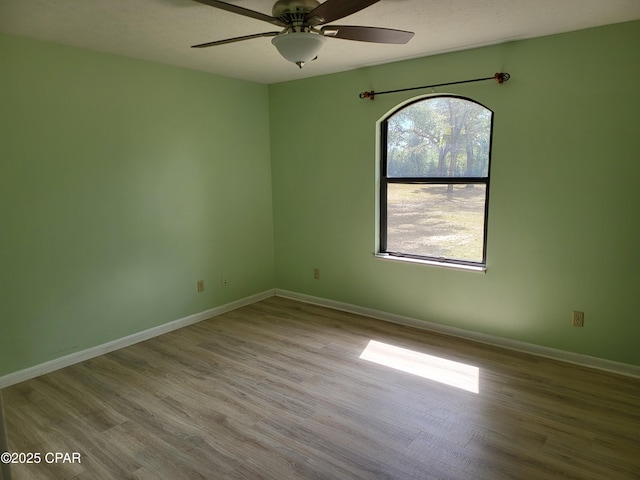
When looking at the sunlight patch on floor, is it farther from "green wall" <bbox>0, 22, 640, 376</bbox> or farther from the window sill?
the window sill

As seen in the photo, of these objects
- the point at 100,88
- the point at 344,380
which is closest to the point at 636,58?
the point at 344,380

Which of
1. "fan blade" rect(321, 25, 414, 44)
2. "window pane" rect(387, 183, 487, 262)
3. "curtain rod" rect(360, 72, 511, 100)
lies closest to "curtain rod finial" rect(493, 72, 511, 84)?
"curtain rod" rect(360, 72, 511, 100)

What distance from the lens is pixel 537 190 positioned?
321 cm

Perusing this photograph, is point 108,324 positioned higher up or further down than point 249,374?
higher up

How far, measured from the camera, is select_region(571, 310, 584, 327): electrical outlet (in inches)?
123

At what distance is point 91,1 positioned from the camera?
230cm

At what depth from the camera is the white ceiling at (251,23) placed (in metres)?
2.39

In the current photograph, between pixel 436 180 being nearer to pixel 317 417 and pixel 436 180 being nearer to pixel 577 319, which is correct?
pixel 577 319

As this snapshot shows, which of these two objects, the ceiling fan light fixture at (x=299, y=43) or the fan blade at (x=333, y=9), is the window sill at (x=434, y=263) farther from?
the fan blade at (x=333, y=9)

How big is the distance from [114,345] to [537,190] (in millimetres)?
3581

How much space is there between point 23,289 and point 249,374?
170 centimetres

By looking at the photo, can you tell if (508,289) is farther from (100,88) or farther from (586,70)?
(100,88)

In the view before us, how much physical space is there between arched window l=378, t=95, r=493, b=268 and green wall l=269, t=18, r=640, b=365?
5.1 inches

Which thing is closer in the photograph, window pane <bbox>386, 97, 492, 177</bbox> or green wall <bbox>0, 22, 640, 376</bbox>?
green wall <bbox>0, 22, 640, 376</bbox>
